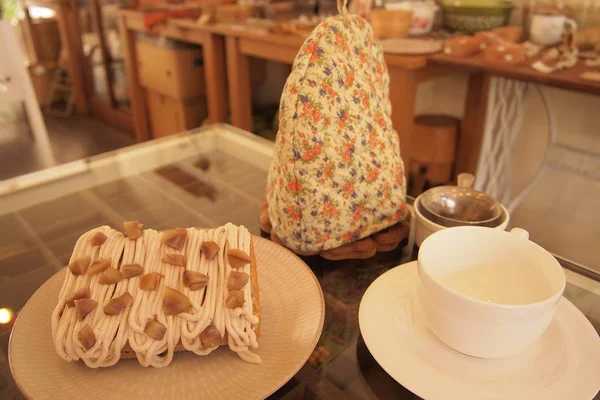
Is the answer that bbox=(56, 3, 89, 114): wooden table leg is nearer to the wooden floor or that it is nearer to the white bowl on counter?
the wooden floor

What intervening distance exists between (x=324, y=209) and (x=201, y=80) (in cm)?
180

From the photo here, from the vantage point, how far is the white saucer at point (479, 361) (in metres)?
0.39

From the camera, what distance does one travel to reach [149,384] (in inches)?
15.9

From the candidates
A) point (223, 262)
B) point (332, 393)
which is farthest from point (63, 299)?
point (332, 393)

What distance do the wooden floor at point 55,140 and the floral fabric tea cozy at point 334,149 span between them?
88.0 inches

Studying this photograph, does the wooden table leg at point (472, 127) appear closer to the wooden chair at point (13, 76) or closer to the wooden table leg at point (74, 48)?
the wooden chair at point (13, 76)

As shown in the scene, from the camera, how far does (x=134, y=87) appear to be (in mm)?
2469

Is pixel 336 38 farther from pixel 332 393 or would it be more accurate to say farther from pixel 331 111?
pixel 332 393

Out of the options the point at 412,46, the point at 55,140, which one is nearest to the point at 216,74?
the point at 412,46

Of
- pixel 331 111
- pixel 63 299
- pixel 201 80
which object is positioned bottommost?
pixel 201 80

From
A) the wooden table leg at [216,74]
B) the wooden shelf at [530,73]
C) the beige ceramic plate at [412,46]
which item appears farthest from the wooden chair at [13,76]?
the wooden shelf at [530,73]

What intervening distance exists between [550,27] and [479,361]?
115cm

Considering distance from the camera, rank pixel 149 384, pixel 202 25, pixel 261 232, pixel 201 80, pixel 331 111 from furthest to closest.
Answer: pixel 201 80 → pixel 202 25 → pixel 261 232 → pixel 331 111 → pixel 149 384

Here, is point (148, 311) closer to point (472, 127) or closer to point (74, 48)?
point (472, 127)
